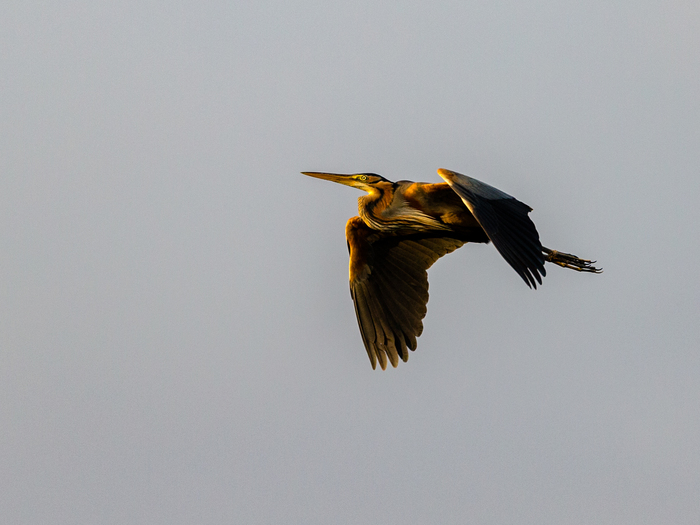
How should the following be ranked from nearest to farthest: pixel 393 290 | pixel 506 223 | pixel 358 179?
pixel 506 223 < pixel 358 179 < pixel 393 290

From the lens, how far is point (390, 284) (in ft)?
43.6

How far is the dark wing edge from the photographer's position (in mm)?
13133

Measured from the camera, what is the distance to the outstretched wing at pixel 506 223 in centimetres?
1043

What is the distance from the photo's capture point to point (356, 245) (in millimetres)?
13266

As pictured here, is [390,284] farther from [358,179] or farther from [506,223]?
[506,223]

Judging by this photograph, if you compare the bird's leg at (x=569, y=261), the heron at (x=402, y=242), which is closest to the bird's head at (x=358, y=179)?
the heron at (x=402, y=242)

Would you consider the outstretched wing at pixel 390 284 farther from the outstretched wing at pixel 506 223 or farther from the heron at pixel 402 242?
the outstretched wing at pixel 506 223

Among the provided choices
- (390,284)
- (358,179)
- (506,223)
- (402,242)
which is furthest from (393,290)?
(506,223)

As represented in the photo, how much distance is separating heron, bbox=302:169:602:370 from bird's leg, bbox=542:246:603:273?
12mm

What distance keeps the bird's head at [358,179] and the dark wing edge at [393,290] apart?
0.86m

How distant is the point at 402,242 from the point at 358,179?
1.14 metres

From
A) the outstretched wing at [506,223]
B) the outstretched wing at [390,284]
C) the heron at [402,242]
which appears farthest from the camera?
the outstretched wing at [390,284]

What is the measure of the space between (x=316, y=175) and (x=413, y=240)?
146 cm

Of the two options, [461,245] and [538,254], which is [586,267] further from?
[538,254]
